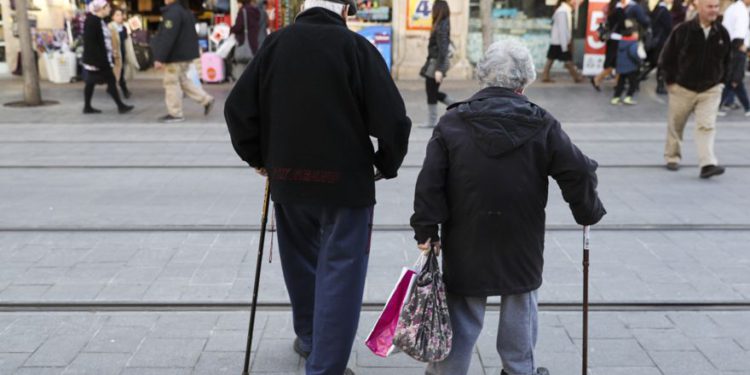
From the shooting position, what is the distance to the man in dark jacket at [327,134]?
3150 millimetres

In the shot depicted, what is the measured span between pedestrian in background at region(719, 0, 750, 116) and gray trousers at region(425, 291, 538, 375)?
7697mm

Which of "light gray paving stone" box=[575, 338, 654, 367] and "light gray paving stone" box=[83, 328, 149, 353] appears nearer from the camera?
"light gray paving stone" box=[575, 338, 654, 367]

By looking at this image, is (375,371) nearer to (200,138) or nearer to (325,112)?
(325,112)

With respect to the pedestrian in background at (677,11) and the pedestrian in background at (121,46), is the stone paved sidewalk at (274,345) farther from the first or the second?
the pedestrian in background at (677,11)

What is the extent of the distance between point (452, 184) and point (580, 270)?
7.49ft

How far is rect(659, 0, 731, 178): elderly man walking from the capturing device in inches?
288

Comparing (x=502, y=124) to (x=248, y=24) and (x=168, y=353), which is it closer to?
(x=168, y=353)

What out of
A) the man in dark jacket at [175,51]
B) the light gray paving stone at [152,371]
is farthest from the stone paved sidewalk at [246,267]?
the man in dark jacket at [175,51]

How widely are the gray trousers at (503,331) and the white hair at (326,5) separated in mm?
1282

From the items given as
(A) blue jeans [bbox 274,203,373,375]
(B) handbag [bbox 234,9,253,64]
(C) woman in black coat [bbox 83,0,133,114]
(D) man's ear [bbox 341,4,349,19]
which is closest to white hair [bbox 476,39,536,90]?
(D) man's ear [bbox 341,4,349,19]

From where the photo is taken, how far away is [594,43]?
15367mm

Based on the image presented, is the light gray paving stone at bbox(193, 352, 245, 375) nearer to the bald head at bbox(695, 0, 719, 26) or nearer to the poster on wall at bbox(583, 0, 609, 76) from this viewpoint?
the bald head at bbox(695, 0, 719, 26)

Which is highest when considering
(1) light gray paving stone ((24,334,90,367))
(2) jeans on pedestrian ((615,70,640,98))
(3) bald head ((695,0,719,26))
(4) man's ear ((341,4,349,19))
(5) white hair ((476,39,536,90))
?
(4) man's ear ((341,4,349,19))

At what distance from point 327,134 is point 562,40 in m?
13.5
